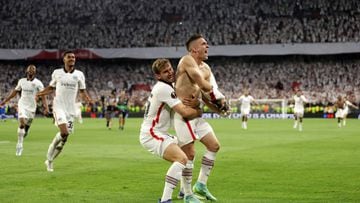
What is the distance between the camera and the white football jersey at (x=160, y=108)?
10.9m

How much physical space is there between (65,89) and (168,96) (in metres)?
7.22

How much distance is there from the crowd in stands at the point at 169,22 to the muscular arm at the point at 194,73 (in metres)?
60.4

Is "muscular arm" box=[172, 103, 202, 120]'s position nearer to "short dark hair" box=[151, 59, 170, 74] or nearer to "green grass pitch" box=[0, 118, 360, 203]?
"short dark hair" box=[151, 59, 170, 74]

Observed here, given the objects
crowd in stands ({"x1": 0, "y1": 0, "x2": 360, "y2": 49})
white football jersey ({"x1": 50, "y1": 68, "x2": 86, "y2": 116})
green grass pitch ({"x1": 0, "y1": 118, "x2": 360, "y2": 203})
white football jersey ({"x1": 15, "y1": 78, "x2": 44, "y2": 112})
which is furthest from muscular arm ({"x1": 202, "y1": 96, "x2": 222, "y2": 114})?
crowd in stands ({"x1": 0, "y1": 0, "x2": 360, "y2": 49})

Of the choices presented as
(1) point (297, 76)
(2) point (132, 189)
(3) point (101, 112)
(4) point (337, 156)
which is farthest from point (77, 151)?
(1) point (297, 76)

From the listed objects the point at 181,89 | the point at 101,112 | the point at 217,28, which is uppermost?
the point at 217,28

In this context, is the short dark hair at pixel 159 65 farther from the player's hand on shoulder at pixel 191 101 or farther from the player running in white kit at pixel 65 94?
the player running in white kit at pixel 65 94

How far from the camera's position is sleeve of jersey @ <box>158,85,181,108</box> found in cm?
1085

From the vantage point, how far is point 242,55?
7288 cm

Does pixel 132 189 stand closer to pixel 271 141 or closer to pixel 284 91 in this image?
pixel 271 141

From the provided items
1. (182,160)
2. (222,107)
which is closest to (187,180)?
(182,160)

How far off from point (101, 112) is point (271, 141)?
42117 mm

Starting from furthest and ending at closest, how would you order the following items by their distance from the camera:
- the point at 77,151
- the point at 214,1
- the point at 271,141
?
the point at 214,1 → the point at 271,141 → the point at 77,151

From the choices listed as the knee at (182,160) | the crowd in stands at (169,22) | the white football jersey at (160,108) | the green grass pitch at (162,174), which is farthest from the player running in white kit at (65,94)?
the crowd in stands at (169,22)
